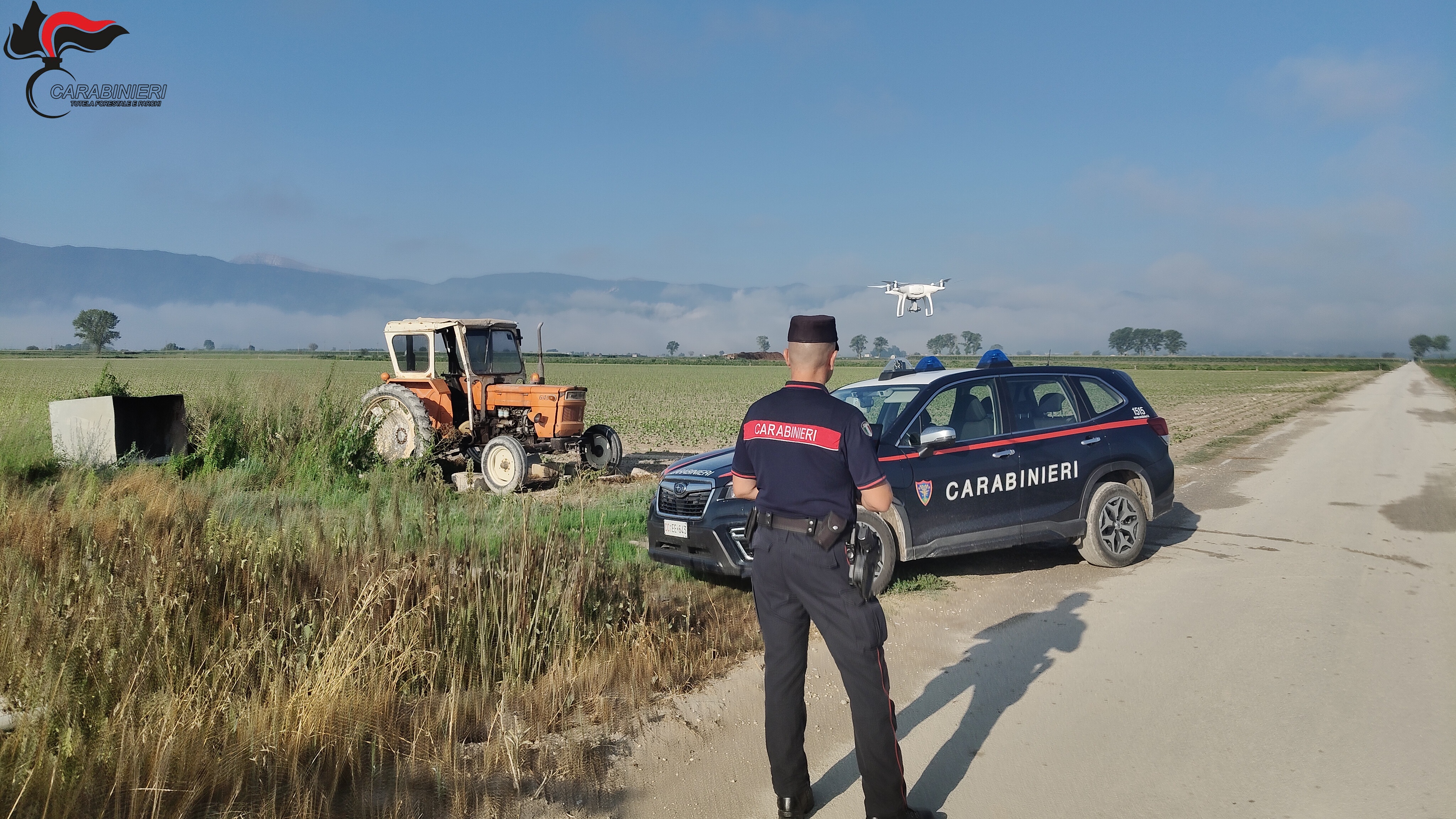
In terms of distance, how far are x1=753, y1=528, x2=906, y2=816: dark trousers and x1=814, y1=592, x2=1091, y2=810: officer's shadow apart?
0.35 metres

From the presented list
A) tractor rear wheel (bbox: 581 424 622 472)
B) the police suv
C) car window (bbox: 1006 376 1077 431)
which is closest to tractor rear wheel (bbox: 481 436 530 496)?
tractor rear wheel (bbox: 581 424 622 472)

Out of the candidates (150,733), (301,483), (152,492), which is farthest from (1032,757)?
(301,483)

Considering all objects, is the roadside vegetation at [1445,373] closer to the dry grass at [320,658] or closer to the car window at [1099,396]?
the car window at [1099,396]

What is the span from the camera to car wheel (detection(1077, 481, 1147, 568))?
24.8ft

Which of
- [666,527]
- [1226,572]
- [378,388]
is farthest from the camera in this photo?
[378,388]

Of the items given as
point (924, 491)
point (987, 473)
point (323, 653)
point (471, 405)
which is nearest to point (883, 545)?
point (924, 491)

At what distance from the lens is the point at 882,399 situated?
7605mm

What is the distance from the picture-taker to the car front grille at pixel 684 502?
6.58 metres

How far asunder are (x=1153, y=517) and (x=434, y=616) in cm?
642

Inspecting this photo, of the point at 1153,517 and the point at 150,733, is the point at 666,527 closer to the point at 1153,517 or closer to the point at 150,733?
the point at 150,733

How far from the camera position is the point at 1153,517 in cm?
799

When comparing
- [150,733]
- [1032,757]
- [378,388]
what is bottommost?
[1032,757]

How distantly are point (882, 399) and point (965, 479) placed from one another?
1.09m

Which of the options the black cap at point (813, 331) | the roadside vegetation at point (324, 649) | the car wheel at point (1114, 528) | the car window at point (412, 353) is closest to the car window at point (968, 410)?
the car wheel at point (1114, 528)
